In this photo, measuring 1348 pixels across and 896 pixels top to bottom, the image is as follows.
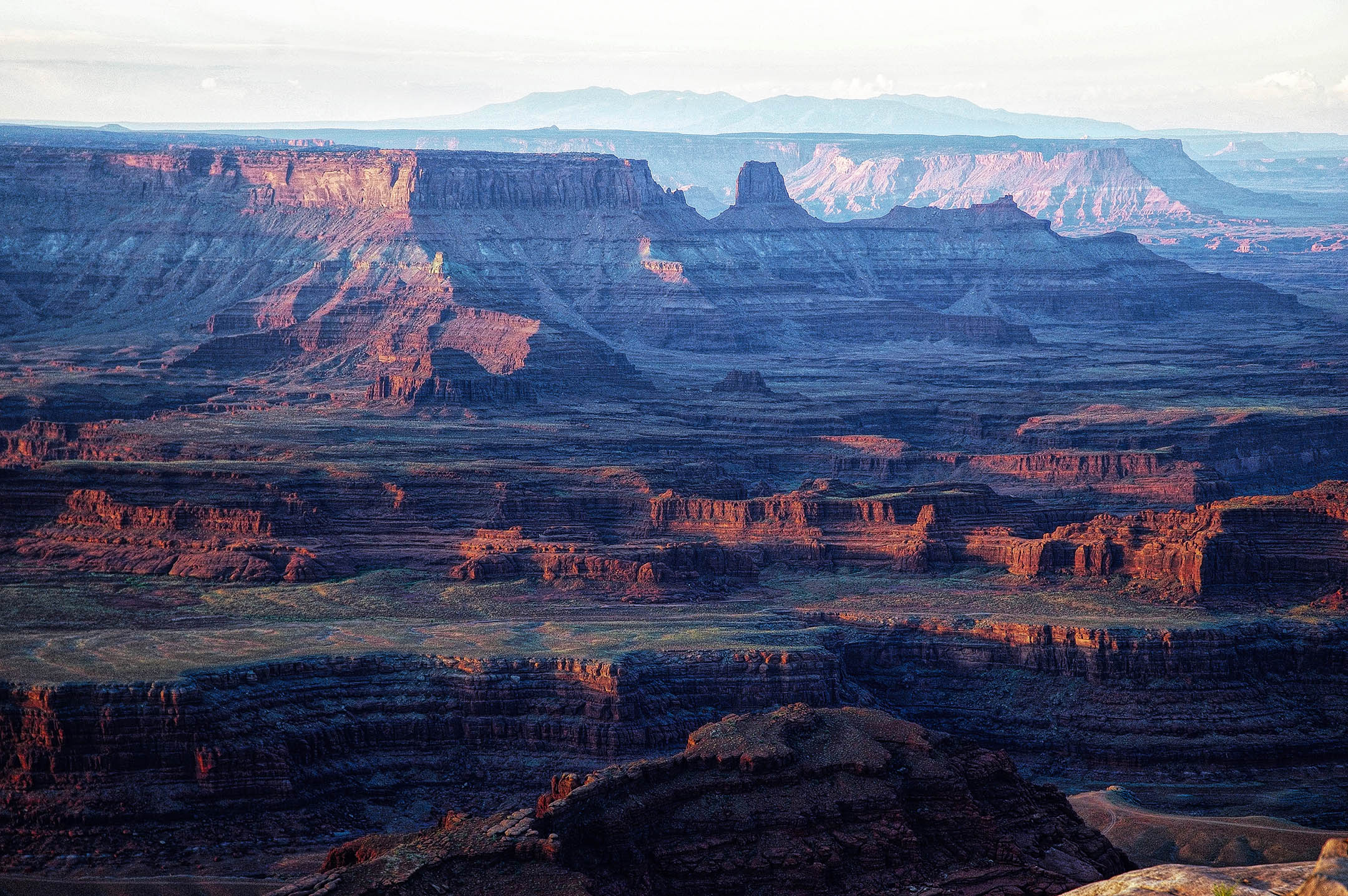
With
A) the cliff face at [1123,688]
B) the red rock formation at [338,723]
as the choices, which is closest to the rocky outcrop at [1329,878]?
the red rock formation at [338,723]

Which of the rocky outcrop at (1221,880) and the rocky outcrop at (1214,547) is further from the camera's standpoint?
the rocky outcrop at (1214,547)

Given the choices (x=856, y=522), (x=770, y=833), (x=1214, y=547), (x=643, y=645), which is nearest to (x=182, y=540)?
(x=643, y=645)

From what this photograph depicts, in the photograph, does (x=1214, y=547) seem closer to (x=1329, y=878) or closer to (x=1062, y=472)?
(x=1062, y=472)

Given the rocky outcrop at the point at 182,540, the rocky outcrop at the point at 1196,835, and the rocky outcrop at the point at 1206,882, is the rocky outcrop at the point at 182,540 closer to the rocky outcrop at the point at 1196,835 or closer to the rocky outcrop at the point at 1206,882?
the rocky outcrop at the point at 1196,835

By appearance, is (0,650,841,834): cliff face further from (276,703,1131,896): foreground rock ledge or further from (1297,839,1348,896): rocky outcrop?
(1297,839,1348,896): rocky outcrop

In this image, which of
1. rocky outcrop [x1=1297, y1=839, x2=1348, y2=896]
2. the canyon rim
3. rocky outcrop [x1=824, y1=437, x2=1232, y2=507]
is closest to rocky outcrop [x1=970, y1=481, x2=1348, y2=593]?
the canyon rim

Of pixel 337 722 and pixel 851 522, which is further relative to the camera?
pixel 851 522

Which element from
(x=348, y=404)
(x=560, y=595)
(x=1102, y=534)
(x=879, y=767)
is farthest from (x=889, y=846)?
(x=348, y=404)

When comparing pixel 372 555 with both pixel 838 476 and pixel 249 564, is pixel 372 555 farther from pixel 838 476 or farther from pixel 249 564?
pixel 838 476
